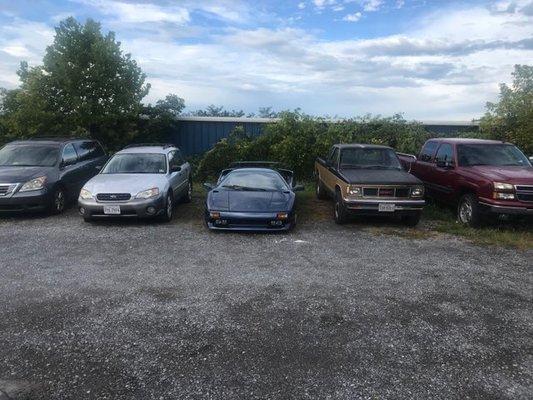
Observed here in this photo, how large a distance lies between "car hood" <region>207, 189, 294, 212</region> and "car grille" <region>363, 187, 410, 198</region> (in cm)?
153

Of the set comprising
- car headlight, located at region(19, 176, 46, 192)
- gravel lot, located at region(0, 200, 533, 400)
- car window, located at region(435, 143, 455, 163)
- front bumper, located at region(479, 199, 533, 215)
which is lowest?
gravel lot, located at region(0, 200, 533, 400)

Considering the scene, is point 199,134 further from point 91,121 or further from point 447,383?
point 447,383

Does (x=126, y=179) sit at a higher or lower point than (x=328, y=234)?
higher

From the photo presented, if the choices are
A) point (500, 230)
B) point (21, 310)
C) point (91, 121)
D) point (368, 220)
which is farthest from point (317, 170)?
point (21, 310)

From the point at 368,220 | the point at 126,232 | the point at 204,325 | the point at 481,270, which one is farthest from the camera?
the point at 368,220

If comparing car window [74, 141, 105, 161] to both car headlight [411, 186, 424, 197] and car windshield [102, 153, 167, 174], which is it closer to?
car windshield [102, 153, 167, 174]

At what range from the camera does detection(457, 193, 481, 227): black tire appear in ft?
29.4

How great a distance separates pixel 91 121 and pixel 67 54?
7.45ft

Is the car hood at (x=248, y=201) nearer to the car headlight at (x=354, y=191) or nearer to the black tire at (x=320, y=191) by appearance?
the car headlight at (x=354, y=191)

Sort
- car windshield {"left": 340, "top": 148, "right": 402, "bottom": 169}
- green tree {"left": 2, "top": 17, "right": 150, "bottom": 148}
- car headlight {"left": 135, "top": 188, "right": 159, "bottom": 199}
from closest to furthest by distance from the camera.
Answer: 1. car headlight {"left": 135, "top": 188, "right": 159, "bottom": 199}
2. car windshield {"left": 340, "top": 148, "right": 402, "bottom": 169}
3. green tree {"left": 2, "top": 17, "right": 150, "bottom": 148}

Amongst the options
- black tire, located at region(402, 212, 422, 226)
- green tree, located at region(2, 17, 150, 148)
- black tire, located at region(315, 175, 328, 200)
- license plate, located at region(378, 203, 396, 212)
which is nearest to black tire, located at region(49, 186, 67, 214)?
green tree, located at region(2, 17, 150, 148)

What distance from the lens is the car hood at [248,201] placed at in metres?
8.29

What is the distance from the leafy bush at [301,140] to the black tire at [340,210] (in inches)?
213

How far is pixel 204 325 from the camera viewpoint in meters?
4.59
